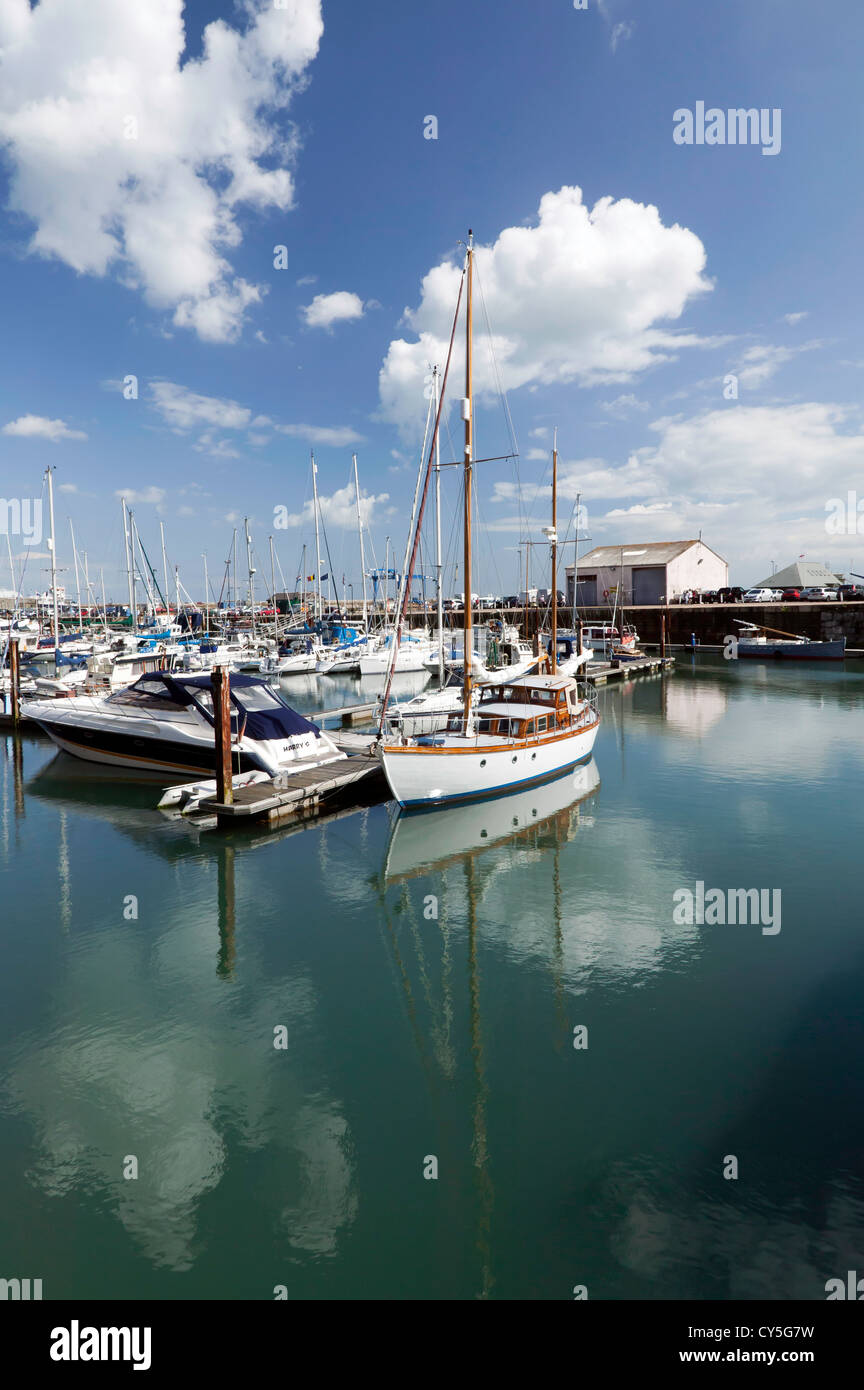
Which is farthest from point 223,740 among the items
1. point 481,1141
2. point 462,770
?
point 481,1141

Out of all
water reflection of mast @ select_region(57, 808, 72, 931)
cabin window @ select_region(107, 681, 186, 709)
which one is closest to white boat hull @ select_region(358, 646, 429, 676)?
cabin window @ select_region(107, 681, 186, 709)

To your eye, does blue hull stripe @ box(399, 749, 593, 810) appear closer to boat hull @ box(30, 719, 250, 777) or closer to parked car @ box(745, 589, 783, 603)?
boat hull @ box(30, 719, 250, 777)

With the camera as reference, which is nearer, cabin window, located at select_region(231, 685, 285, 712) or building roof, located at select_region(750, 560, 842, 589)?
cabin window, located at select_region(231, 685, 285, 712)

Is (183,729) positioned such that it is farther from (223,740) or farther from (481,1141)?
(481,1141)

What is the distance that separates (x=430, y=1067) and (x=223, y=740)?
12.5 metres

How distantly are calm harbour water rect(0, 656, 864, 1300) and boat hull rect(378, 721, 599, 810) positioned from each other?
52.2 inches

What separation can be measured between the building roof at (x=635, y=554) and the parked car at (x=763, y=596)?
9.46 meters

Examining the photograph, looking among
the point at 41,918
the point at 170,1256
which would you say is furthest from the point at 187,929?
the point at 170,1256

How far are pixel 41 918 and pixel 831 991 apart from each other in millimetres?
15316

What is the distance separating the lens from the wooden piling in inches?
791

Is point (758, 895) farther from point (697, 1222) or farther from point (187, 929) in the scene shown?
point (187, 929)

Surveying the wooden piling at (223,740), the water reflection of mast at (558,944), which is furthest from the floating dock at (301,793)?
the water reflection of mast at (558,944)

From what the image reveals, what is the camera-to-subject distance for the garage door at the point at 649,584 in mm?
85438
